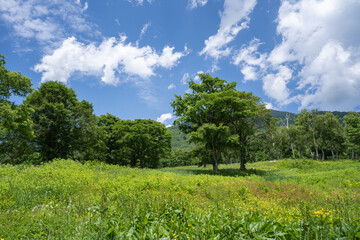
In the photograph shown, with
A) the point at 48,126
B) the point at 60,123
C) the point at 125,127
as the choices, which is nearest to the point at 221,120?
the point at 125,127

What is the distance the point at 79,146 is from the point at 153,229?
2811cm

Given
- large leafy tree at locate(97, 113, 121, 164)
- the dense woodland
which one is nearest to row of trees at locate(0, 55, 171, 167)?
the dense woodland

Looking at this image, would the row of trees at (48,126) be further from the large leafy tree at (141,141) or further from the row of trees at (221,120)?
the row of trees at (221,120)

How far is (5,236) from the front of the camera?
4.11 m

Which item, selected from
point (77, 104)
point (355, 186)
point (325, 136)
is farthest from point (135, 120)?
point (325, 136)

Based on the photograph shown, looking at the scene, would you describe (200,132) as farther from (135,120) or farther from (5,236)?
(135,120)

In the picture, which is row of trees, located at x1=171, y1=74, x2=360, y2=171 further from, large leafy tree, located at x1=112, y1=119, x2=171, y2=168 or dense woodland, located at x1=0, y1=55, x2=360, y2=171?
large leafy tree, located at x1=112, y1=119, x2=171, y2=168

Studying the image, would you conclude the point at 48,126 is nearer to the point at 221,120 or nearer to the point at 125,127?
the point at 125,127

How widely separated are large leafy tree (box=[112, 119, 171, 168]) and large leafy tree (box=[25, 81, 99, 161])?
6.59 m

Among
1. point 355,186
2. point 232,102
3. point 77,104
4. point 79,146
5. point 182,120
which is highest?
point 77,104

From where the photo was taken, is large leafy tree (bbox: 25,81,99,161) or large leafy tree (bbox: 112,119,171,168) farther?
large leafy tree (bbox: 112,119,171,168)

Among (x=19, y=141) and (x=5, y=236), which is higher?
(x=19, y=141)

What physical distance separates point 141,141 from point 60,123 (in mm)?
13447

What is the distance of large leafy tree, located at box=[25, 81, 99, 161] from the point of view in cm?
2448
